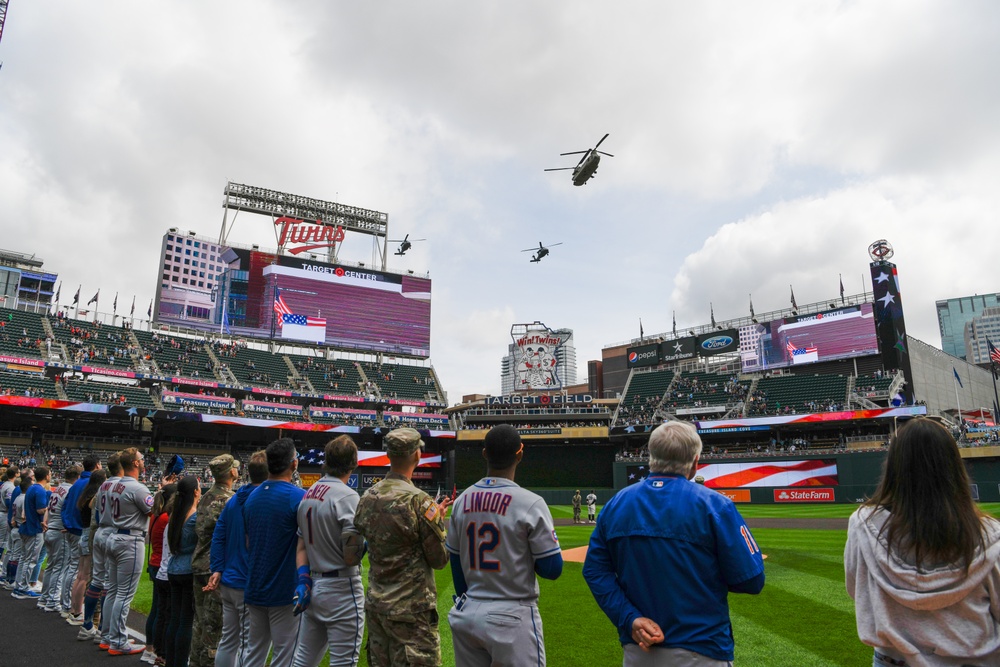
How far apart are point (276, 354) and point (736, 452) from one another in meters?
36.2

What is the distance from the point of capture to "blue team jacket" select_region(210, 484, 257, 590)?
4.96 metres

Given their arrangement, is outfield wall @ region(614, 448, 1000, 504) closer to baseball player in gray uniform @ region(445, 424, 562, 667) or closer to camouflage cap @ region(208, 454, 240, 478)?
camouflage cap @ region(208, 454, 240, 478)

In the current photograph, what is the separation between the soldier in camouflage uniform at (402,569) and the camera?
382cm

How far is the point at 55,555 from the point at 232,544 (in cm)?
623

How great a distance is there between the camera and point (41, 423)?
40.0 meters

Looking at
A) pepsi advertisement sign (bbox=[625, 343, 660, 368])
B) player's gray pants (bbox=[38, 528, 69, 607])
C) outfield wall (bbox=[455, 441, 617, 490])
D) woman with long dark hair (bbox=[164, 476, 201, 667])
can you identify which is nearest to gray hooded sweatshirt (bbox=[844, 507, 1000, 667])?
woman with long dark hair (bbox=[164, 476, 201, 667])

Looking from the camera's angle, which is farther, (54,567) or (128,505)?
(54,567)

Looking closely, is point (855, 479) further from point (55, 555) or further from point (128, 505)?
point (128, 505)

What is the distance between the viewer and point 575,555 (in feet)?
50.8

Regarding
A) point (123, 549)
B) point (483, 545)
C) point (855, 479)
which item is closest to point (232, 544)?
point (483, 545)

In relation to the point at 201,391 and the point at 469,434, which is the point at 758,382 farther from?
the point at 201,391

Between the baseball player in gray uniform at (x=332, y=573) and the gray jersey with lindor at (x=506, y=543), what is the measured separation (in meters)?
1.12

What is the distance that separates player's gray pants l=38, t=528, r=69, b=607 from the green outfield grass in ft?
4.00

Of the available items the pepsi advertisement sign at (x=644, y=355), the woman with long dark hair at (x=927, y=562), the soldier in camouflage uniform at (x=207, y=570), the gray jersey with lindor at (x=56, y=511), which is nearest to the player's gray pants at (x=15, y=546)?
the gray jersey with lindor at (x=56, y=511)
